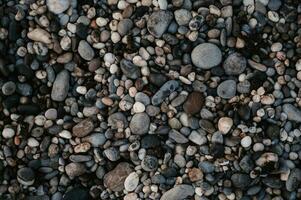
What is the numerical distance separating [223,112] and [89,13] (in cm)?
89

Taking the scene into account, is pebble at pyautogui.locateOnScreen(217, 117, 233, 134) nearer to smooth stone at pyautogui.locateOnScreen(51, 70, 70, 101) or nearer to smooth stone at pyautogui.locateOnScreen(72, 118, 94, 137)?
smooth stone at pyautogui.locateOnScreen(72, 118, 94, 137)

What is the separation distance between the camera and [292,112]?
278 centimetres

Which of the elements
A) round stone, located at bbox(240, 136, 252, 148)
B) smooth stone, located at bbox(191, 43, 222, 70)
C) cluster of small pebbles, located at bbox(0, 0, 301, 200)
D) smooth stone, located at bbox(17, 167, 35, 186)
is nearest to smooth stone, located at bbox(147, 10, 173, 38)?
cluster of small pebbles, located at bbox(0, 0, 301, 200)

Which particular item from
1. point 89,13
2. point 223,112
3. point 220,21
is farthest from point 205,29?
point 89,13

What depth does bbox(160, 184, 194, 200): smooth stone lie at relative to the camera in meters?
2.72

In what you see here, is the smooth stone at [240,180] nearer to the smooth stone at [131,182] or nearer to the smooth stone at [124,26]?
the smooth stone at [131,182]

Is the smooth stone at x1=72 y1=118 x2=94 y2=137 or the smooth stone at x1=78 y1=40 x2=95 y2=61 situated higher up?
the smooth stone at x1=78 y1=40 x2=95 y2=61

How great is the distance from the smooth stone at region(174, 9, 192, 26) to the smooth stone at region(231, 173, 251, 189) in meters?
0.84

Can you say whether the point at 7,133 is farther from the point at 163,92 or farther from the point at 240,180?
Result: the point at 240,180

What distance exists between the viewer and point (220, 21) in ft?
9.40

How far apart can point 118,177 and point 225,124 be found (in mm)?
611

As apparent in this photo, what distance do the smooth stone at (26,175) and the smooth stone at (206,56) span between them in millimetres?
1021

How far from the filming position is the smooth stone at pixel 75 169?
9.10ft

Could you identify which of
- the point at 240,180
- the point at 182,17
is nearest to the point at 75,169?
the point at 240,180
